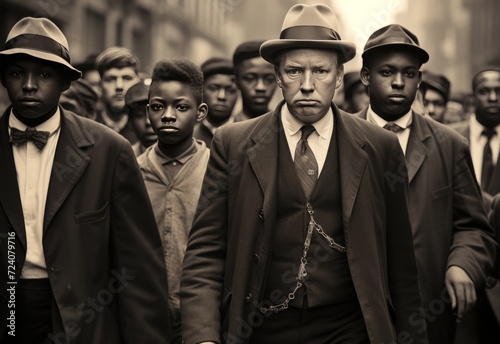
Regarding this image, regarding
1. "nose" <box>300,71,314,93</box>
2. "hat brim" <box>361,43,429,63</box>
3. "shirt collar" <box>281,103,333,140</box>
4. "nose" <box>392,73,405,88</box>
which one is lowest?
"shirt collar" <box>281,103,333,140</box>

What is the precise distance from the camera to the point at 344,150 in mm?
5020

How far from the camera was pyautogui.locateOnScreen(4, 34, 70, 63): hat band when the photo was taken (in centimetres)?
548

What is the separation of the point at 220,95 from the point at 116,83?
0.99m

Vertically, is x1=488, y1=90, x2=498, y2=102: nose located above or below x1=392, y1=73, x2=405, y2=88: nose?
below

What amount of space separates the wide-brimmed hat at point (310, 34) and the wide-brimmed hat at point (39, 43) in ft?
3.66

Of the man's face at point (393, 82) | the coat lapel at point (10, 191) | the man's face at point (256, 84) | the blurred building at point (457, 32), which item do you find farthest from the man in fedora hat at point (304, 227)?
the blurred building at point (457, 32)

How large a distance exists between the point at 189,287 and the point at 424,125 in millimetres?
2325

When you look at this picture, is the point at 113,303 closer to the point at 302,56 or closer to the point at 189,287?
the point at 189,287

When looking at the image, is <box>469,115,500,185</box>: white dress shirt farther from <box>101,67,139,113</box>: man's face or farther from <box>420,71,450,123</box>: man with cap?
<box>101,67,139,113</box>: man's face

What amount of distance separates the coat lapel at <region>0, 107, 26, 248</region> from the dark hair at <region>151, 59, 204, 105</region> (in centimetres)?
176

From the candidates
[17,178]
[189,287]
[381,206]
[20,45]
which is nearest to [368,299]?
[381,206]

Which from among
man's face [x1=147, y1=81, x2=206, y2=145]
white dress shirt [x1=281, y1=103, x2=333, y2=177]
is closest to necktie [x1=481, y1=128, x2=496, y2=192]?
man's face [x1=147, y1=81, x2=206, y2=145]

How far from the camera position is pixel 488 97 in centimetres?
1021

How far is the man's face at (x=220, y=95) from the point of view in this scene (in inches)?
351
